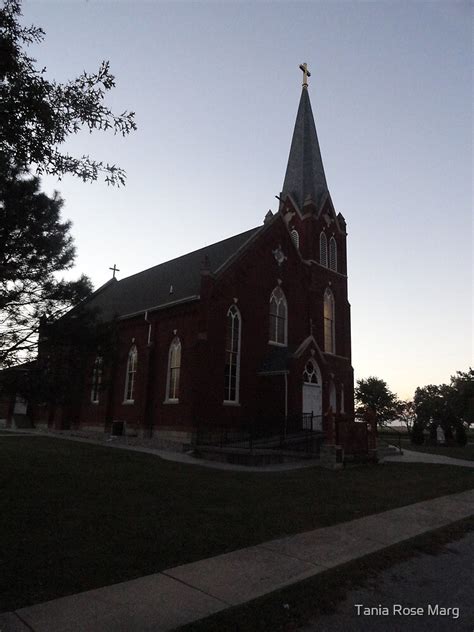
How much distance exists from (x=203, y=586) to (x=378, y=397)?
72.5 m

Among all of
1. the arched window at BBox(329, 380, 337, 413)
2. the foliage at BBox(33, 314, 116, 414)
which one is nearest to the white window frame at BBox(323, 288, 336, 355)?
the arched window at BBox(329, 380, 337, 413)

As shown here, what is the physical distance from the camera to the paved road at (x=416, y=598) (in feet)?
13.3

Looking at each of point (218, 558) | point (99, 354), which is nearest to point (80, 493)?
point (99, 354)

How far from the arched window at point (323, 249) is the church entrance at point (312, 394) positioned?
27.9 feet

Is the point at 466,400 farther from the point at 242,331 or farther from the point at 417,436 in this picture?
the point at 242,331

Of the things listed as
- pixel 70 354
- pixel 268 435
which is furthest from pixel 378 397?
pixel 70 354

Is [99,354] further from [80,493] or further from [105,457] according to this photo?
[105,457]

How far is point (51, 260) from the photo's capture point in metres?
11.0

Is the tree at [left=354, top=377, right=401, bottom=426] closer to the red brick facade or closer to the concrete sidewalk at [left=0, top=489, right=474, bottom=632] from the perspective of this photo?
the red brick facade

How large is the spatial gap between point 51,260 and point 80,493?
5620mm

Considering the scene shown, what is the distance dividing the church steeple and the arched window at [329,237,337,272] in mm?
2739

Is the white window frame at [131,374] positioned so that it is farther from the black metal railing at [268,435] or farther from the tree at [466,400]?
the tree at [466,400]

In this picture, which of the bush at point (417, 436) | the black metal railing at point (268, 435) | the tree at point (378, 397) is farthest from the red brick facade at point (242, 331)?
the tree at point (378, 397)

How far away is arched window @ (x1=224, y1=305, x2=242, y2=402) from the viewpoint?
22625mm
